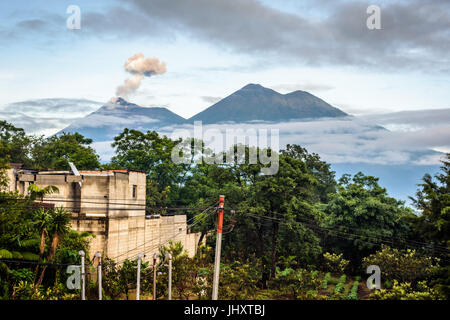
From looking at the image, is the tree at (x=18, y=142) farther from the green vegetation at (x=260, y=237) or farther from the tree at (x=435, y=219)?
the tree at (x=435, y=219)

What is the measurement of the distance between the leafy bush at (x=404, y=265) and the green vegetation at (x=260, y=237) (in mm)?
86

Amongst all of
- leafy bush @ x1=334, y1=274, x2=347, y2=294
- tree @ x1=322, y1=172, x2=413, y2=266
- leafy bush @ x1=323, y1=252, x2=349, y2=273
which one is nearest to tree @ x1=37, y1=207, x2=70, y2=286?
leafy bush @ x1=334, y1=274, x2=347, y2=294

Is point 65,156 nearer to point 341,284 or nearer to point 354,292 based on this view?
point 341,284

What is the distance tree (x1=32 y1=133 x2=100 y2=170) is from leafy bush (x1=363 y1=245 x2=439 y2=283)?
117ft

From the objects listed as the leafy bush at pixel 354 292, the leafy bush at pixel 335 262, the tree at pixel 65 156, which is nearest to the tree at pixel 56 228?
the leafy bush at pixel 354 292

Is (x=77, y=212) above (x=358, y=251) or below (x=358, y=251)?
above

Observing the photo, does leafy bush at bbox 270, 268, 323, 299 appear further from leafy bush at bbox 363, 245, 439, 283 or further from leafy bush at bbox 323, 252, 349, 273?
leafy bush at bbox 323, 252, 349, 273

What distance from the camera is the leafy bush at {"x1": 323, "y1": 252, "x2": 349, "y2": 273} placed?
37562 mm

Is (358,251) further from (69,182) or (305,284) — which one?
(69,182)

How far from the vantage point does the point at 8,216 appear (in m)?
23.3

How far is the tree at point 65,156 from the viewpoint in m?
53.9

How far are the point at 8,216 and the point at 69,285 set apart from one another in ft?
15.9

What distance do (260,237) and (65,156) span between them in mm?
31993
